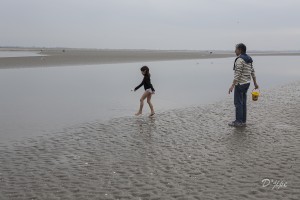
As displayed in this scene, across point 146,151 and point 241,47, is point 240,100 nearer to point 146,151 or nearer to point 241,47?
point 241,47

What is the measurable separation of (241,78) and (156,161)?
171 inches

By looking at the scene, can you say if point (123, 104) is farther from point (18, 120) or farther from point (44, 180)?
point (44, 180)

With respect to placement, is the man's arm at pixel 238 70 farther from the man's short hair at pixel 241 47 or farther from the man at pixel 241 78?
the man's short hair at pixel 241 47

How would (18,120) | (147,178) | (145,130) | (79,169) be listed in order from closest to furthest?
(147,178) → (79,169) → (145,130) → (18,120)

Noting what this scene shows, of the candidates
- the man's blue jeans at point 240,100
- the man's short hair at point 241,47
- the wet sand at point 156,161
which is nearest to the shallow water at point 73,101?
the wet sand at point 156,161

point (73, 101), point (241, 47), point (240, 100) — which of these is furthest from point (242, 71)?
point (73, 101)

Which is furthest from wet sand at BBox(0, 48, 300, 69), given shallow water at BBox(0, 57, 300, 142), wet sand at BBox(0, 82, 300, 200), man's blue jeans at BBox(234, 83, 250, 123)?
man's blue jeans at BBox(234, 83, 250, 123)

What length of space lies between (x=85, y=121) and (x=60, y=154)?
3542mm

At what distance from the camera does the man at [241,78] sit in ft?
32.4

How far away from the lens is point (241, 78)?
32.9 feet

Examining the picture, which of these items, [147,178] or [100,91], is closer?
[147,178]

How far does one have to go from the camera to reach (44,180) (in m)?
5.91

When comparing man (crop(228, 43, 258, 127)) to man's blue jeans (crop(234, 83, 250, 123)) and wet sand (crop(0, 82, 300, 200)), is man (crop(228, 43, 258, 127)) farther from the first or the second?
wet sand (crop(0, 82, 300, 200))

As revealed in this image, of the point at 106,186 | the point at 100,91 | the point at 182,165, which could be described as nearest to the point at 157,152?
the point at 182,165
